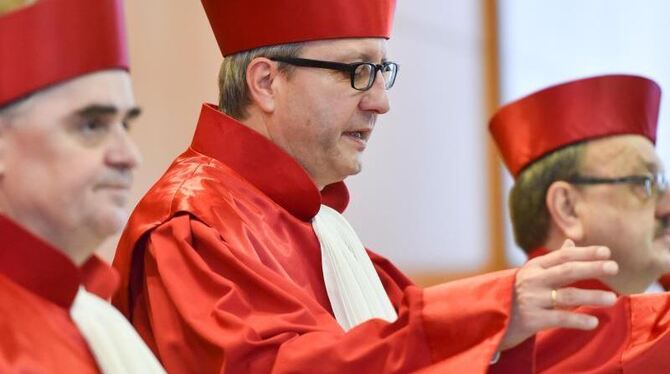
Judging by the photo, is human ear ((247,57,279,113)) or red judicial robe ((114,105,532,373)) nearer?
red judicial robe ((114,105,532,373))

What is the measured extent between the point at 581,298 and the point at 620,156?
1.30m

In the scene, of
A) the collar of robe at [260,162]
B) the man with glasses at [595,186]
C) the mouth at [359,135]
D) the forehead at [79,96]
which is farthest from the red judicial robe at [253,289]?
the man with glasses at [595,186]

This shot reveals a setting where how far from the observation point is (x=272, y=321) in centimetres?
266

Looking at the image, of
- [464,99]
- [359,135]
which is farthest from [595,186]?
[464,99]

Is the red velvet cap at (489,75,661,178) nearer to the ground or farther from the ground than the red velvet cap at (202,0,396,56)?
nearer to the ground

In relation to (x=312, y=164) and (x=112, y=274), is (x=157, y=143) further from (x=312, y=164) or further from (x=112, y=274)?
(x=112, y=274)

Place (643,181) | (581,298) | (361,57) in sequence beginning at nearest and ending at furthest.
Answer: (581,298), (361,57), (643,181)

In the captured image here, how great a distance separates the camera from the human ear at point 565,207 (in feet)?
11.8

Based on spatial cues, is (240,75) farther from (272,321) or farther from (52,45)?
(52,45)

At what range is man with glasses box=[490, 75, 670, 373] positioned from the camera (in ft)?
11.0

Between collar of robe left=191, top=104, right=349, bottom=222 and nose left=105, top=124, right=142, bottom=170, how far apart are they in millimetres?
837

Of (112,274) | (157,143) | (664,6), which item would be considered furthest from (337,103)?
(664,6)

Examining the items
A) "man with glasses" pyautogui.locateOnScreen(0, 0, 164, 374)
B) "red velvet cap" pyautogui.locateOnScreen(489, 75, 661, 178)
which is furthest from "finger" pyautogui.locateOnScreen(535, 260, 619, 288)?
"red velvet cap" pyautogui.locateOnScreen(489, 75, 661, 178)

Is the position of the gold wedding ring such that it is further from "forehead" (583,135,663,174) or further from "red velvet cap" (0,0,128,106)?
"forehead" (583,135,663,174)
